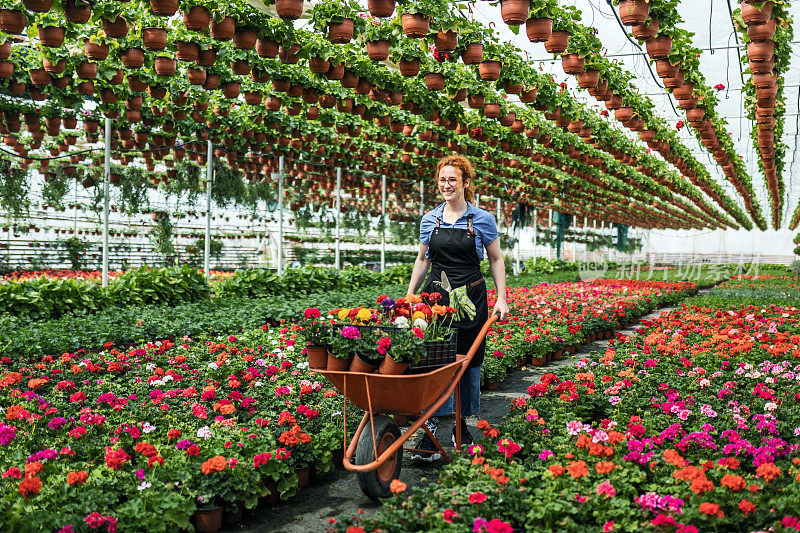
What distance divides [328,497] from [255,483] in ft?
1.43

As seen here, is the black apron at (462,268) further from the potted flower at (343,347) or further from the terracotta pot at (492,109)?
the terracotta pot at (492,109)

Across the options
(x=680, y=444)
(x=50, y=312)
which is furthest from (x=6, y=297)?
(x=680, y=444)

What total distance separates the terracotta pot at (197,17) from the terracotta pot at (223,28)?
17 centimetres

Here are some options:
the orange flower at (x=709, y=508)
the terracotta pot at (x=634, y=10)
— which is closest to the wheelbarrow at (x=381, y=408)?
the orange flower at (x=709, y=508)

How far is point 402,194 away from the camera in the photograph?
16000 mm

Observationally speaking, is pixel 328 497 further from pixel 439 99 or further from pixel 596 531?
pixel 439 99

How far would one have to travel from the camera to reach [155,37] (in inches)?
214

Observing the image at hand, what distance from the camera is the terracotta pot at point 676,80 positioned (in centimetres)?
678

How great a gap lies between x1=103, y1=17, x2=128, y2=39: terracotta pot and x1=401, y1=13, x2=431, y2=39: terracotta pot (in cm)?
215

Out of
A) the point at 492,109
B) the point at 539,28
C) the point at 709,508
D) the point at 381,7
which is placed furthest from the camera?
the point at 492,109

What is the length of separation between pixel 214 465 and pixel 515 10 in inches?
143

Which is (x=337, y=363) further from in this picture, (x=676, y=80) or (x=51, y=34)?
(x=676, y=80)

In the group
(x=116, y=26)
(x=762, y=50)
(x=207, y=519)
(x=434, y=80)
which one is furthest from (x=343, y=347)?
(x=762, y=50)

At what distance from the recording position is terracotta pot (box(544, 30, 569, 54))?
18.2 feet
